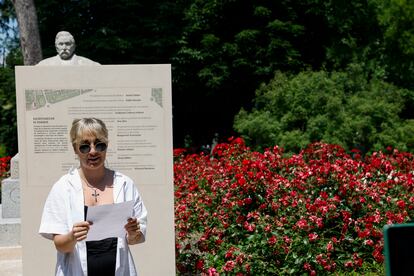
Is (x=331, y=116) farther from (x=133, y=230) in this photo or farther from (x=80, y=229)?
(x=80, y=229)

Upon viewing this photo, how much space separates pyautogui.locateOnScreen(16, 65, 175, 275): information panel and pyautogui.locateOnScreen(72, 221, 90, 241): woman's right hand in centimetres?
228

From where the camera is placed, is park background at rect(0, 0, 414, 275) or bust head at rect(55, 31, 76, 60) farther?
bust head at rect(55, 31, 76, 60)

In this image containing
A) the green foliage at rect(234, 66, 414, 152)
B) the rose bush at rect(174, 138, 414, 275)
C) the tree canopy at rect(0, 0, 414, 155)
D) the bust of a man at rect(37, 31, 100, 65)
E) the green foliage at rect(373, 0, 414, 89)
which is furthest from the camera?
the tree canopy at rect(0, 0, 414, 155)

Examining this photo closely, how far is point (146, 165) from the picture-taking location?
509 centimetres

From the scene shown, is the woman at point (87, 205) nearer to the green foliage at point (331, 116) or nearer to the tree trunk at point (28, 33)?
the tree trunk at point (28, 33)

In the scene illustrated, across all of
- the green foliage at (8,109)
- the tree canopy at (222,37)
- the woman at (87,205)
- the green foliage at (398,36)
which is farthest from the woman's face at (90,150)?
the green foliage at (8,109)

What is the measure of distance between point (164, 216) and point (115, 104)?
39.5 inches

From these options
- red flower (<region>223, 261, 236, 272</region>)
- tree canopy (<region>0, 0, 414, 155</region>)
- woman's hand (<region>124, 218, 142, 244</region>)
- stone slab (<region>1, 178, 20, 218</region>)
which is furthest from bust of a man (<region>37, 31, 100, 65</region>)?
tree canopy (<region>0, 0, 414, 155</region>)

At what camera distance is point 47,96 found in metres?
5.03

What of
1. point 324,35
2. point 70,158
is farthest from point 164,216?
point 324,35

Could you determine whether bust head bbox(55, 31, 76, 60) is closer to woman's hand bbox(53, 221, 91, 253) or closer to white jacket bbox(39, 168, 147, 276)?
white jacket bbox(39, 168, 147, 276)

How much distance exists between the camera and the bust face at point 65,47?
6203mm

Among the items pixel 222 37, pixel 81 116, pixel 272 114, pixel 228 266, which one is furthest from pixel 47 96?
pixel 222 37

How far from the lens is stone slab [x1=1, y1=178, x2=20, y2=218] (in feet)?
27.9
